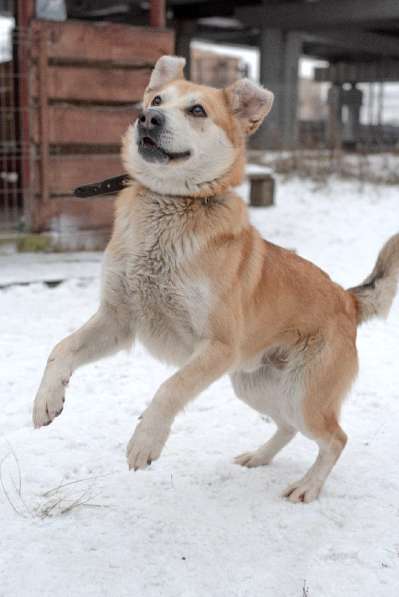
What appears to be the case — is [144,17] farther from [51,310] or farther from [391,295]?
[391,295]

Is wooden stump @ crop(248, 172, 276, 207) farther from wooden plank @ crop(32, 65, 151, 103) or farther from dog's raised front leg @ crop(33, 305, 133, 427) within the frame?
dog's raised front leg @ crop(33, 305, 133, 427)

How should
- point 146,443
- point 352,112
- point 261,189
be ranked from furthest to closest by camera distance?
point 352,112 < point 261,189 < point 146,443

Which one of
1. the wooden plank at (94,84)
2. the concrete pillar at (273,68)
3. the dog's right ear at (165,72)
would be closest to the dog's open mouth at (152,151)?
the dog's right ear at (165,72)

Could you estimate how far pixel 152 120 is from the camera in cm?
253

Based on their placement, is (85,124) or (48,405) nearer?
(48,405)

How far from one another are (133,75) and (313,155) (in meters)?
6.32

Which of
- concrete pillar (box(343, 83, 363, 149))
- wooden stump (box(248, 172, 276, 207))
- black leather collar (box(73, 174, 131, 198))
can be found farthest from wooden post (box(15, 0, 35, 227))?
concrete pillar (box(343, 83, 363, 149))

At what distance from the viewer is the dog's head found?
2584 mm

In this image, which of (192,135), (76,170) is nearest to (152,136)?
(192,135)

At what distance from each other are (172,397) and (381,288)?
1.24 meters

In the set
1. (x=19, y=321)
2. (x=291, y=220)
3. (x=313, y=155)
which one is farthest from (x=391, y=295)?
(x=313, y=155)

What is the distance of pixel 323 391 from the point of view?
2830 millimetres

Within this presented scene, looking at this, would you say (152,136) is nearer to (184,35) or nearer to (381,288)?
(381,288)

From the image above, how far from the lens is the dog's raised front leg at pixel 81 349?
8.18ft
